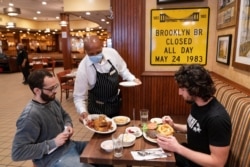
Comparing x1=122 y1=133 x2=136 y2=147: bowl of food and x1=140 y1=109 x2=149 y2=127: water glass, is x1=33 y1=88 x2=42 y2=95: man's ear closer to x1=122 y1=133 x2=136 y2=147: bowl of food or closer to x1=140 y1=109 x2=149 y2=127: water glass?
x1=122 y1=133 x2=136 y2=147: bowl of food

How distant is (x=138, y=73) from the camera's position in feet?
9.82

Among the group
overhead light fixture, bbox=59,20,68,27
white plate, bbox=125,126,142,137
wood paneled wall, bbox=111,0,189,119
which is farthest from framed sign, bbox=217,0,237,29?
overhead light fixture, bbox=59,20,68,27

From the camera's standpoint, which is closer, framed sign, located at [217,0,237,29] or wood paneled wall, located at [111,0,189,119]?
framed sign, located at [217,0,237,29]

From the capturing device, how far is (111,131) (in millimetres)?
1776

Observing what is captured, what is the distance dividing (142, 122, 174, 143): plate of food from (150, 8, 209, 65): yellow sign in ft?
4.56

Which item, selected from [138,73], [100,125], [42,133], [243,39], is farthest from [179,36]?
[42,133]

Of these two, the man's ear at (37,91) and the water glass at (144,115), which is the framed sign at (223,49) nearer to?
the water glass at (144,115)

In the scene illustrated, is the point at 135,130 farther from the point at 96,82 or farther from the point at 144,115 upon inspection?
the point at 96,82

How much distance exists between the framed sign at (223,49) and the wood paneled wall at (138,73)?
0.69 m

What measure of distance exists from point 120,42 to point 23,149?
1.96 meters

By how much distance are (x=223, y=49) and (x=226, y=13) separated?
0.41m

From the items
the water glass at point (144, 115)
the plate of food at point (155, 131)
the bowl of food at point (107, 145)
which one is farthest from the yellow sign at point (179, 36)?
the bowl of food at point (107, 145)

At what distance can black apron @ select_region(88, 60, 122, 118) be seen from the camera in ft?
7.46

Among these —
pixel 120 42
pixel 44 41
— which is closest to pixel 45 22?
pixel 44 41
